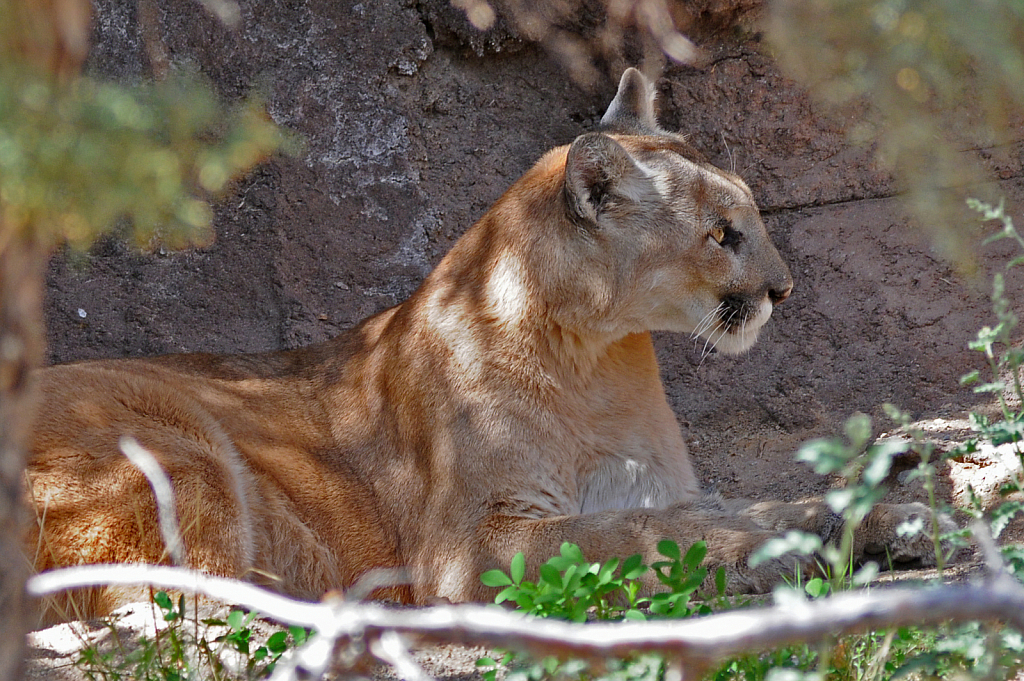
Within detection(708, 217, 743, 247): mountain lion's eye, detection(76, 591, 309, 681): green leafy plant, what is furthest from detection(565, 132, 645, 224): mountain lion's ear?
detection(76, 591, 309, 681): green leafy plant

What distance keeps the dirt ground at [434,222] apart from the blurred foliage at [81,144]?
3.98 meters

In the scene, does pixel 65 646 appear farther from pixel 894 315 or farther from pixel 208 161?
pixel 894 315

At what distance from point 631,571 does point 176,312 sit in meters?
3.88

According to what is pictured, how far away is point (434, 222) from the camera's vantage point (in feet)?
19.7

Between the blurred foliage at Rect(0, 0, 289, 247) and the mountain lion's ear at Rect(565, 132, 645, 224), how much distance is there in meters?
2.03

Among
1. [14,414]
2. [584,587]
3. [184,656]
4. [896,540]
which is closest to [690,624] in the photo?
[14,414]

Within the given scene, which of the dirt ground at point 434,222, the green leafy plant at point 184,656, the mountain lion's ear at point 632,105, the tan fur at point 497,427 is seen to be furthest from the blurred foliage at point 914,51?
the dirt ground at point 434,222

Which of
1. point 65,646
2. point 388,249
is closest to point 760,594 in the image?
point 65,646

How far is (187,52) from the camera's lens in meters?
5.81

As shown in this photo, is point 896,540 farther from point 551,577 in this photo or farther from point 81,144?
point 81,144

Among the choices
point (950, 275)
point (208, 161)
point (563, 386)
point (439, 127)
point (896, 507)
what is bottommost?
point (896, 507)

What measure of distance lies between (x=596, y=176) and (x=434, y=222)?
232cm

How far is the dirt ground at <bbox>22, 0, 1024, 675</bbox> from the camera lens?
5.59 metres

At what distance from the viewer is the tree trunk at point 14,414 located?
162 centimetres
